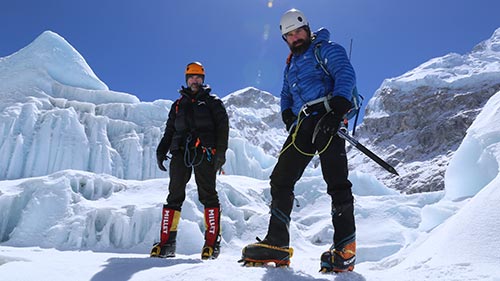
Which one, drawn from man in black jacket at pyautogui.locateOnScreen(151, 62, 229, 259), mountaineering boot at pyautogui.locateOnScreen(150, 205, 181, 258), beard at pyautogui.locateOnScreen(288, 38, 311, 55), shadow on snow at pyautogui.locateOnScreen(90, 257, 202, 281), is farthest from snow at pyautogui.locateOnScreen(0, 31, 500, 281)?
beard at pyautogui.locateOnScreen(288, 38, 311, 55)

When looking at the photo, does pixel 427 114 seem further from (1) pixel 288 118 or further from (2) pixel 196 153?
(1) pixel 288 118

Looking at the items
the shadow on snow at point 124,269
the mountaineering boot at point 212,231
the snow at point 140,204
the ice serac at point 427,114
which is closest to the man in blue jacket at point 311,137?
the snow at point 140,204

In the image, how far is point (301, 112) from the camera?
3455 mm

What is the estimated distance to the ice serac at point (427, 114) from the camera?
7856 cm

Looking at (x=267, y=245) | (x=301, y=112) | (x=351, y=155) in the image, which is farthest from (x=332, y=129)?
(x=351, y=155)

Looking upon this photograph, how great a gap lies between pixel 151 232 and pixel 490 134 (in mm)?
12333

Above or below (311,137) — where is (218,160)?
above

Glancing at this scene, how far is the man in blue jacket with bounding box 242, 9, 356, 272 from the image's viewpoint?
2.99 m

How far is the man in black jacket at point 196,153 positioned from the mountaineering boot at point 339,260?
5.99ft

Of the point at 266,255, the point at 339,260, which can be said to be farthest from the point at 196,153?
the point at 339,260

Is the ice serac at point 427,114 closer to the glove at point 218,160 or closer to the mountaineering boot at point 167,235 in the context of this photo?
the glove at point 218,160

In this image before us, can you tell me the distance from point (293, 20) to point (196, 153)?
198 cm

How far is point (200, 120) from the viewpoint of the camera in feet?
15.9

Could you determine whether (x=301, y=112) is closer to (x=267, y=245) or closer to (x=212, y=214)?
(x=267, y=245)
